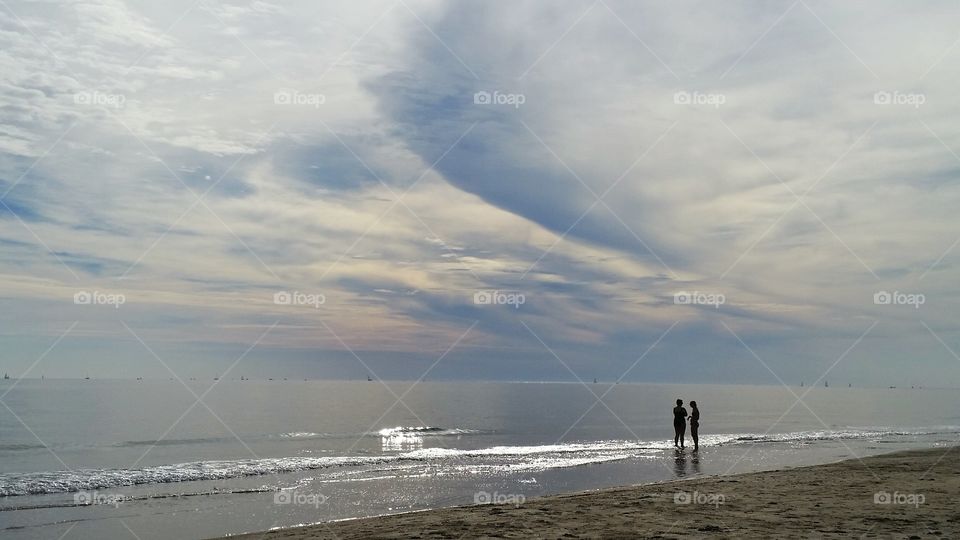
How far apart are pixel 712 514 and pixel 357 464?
61.4 feet

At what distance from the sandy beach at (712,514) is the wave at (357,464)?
33.4 ft

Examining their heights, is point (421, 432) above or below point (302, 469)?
above

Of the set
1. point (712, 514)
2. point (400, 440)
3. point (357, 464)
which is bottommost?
point (357, 464)

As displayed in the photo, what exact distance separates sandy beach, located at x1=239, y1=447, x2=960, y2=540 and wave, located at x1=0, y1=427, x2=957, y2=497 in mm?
10189

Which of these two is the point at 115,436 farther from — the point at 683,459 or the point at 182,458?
the point at 683,459

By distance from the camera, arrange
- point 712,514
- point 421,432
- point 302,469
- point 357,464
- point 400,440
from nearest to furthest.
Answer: point 712,514 < point 302,469 < point 357,464 < point 400,440 < point 421,432

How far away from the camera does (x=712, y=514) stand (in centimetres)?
1220

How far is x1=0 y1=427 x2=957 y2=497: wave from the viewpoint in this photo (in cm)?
2239

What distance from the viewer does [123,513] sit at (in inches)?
653

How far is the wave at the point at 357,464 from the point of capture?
73.5ft

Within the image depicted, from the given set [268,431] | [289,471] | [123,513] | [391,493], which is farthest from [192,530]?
[268,431]

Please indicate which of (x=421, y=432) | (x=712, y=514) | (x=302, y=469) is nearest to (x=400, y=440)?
(x=421, y=432)

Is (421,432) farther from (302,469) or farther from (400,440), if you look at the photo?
(302,469)

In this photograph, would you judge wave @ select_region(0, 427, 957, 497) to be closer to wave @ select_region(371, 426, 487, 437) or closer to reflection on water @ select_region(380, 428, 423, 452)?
reflection on water @ select_region(380, 428, 423, 452)
